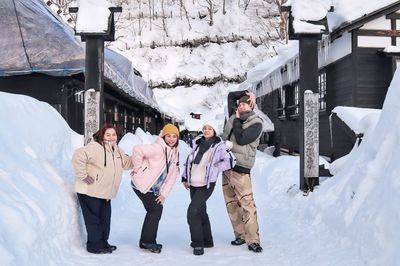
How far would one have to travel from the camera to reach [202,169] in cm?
517

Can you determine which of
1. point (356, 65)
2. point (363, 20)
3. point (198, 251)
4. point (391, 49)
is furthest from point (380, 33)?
point (198, 251)

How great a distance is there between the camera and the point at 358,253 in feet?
14.0

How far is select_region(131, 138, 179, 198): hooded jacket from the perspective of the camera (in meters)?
5.14

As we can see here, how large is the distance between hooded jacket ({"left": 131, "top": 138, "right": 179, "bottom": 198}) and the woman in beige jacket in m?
0.28

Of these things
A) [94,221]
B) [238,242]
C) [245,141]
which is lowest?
[238,242]

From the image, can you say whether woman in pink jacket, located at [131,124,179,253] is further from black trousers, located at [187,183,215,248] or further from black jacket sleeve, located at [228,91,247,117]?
black jacket sleeve, located at [228,91,247,117]

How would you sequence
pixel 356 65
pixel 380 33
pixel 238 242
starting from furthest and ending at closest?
pixel 380 33, pixel 356 65, pixel 238 242

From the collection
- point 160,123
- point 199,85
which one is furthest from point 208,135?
point 199,85

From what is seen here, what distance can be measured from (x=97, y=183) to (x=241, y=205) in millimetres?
1769

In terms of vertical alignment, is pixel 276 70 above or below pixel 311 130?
above

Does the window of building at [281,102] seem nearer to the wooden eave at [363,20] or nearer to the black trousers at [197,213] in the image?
the wooden eave at [363,20]

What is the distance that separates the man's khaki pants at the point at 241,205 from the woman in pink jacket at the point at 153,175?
773mm

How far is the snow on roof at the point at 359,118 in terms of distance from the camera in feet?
23.5

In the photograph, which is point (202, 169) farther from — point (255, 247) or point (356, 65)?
point (356, 65)
